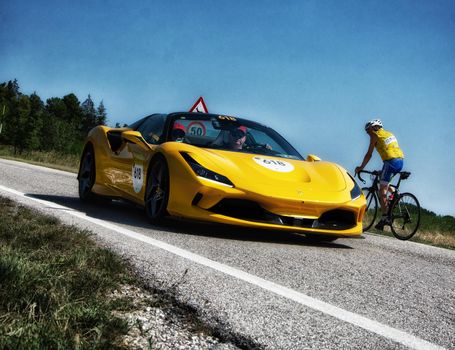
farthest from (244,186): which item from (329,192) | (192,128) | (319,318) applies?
(319,318)

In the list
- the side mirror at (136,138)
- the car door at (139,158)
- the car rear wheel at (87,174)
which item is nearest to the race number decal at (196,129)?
the car door at (139,158)

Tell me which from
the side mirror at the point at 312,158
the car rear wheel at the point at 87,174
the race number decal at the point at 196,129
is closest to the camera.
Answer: the race number decal at the point at 196,129

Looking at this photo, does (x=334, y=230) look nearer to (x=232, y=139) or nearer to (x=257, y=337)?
(x=232, y=139)

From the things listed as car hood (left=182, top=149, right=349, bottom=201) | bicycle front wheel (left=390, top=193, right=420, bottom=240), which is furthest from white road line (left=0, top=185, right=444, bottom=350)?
bicycle front wheel (left=390, top=193, right=420, bottom=240)

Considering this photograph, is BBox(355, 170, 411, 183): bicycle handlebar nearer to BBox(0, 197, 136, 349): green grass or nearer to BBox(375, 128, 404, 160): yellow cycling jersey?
BBox(375, 128, 404, 160): yellow cycling jersey

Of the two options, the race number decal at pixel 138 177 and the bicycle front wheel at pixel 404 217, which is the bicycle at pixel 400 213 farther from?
the race number decal at pixel 138 177

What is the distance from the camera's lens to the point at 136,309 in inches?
115

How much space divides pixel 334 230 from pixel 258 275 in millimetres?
2212

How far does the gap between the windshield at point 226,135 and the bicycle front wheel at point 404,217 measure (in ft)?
9.07

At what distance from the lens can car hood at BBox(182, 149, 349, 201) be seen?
584 centimetres

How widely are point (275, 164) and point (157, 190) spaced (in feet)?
3.96

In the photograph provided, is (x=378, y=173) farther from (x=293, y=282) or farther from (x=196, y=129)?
(x=293, y=282)

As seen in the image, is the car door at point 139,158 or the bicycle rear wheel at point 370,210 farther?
the bicycle rear wheel at point 370,210

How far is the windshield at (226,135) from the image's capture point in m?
6.84
